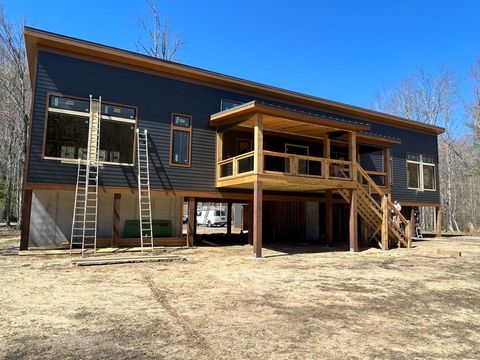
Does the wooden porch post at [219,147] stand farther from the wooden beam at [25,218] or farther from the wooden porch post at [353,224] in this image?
the wooden beam at [25,218]

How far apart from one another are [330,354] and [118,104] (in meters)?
11.3

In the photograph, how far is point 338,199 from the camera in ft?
56.3

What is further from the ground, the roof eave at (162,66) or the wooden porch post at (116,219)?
the roof eave at (162,66)

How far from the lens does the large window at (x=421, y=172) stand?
68.9 feet

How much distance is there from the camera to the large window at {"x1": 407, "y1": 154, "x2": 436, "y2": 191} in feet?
68.9

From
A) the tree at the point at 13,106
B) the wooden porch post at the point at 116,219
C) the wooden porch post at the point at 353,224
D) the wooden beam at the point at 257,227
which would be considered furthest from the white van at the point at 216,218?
the wooden beam at the point at 257,227

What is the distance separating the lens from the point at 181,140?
13711mm

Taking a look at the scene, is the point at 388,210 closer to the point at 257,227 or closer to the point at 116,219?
the point at 257,227

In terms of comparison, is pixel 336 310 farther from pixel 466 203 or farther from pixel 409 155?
pixel 466 203

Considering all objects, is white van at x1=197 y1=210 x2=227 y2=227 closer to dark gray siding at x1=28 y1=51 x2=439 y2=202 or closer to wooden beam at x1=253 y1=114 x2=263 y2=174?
dark gray siding at x1=28 y1=51 x2=439 y2=202

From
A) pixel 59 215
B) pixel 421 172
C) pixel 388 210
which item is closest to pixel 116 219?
pixel 59 215

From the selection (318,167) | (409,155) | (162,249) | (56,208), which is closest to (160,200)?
(162,249)

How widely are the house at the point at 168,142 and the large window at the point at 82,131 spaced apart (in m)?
0.03

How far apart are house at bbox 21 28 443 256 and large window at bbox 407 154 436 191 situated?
5614 mm
